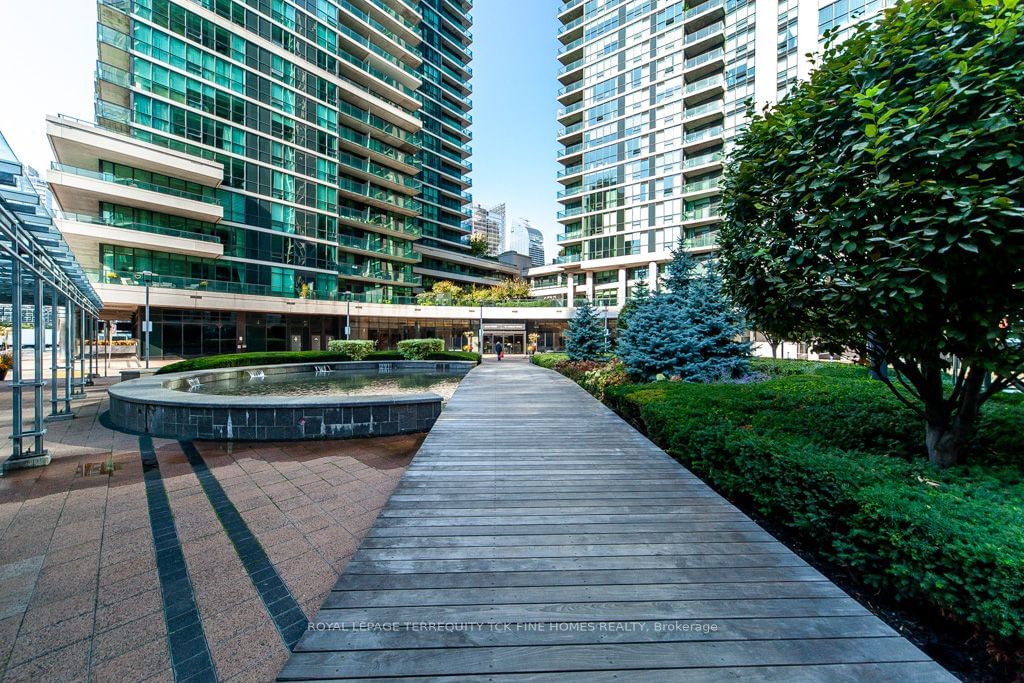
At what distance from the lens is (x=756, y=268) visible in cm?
536

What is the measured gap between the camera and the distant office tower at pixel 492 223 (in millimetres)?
142000

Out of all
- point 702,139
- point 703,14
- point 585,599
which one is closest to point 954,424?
point 585,599

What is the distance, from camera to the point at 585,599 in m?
2.64

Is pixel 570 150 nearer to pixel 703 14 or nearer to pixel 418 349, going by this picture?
pixel 703 14

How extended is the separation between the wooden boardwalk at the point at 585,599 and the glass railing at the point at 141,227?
31860 mm

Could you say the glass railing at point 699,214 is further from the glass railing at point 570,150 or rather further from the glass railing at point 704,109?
the glass railing at point 570,150

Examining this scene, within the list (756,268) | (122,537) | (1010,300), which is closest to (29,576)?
(122,537)

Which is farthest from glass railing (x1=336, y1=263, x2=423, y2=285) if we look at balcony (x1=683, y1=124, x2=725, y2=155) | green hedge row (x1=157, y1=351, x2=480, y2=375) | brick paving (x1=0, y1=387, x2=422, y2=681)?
brick paving (x1=0, y1=387, x2=422, y2=681)

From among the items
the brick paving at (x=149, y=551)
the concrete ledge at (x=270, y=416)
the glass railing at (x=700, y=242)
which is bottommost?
the brick paving at (x=149, y=551)

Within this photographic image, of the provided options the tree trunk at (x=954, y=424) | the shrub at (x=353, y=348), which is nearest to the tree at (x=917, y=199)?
the tree trunk at (x=954, y=424)

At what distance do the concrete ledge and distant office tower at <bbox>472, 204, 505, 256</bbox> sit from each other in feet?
430

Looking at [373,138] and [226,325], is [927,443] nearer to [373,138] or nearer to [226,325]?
[226,325]

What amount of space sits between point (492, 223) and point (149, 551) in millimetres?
157439

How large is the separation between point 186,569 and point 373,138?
152ft
